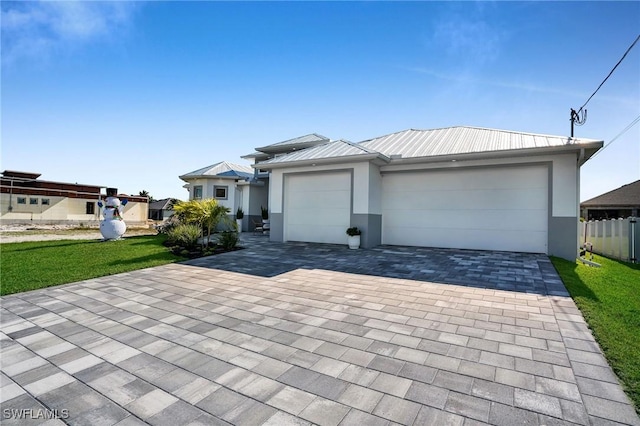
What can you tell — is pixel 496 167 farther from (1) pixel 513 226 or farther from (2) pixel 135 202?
(2) pixel 135 202

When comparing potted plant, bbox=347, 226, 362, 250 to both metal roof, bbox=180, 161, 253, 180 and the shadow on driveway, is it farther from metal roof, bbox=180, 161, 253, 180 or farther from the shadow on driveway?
metal roof, bbox=180, 161, 253, 180

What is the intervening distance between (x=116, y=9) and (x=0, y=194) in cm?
2630

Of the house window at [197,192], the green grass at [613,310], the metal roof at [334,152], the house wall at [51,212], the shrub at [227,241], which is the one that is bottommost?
the green grass at [613,310]

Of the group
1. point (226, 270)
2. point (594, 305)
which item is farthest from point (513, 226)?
point (226, 270)

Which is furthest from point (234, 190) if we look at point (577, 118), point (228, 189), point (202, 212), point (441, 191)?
point (577, 118)

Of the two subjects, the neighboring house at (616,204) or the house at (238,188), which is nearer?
the house at (238,188)

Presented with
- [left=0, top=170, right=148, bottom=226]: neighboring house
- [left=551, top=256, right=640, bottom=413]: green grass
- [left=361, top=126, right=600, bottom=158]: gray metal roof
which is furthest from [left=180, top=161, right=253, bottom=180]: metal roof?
[left=551, top=256, right=640, bottom=413]: green grass

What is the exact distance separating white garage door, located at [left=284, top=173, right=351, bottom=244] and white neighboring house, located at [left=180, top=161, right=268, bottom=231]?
703 cm

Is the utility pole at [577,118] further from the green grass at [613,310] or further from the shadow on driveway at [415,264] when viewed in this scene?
the shadow on driveway at [415,264]

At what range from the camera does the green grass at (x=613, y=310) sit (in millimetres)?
2701

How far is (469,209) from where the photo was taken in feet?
34.5

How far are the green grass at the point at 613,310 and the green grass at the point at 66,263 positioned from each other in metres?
8.60

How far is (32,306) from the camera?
464 cm

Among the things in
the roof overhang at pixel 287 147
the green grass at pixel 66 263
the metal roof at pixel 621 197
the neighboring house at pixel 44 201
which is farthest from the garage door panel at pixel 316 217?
the metal roof at pixel 621 197
